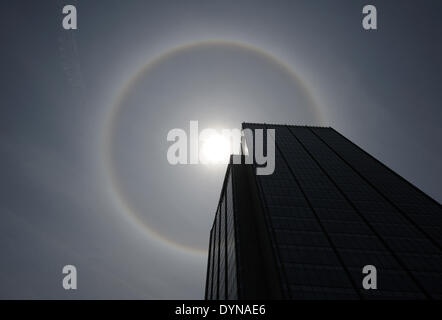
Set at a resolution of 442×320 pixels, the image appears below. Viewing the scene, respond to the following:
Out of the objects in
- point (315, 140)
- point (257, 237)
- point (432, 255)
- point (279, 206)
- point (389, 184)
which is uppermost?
point (315, 140)

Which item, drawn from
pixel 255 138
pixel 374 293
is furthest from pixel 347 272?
pixel 255 138

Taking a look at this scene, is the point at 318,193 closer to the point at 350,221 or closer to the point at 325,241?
the point at 350,221

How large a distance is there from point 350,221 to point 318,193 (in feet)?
37.7

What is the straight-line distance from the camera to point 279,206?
66.6 meters

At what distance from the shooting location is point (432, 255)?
5794cm

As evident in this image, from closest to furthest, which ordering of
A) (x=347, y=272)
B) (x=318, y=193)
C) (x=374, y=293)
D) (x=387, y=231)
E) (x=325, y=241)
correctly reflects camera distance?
(x=374, y=293) < (x=347, y=272) < (x=325, y=241) < (x=387, y=231) < (x=318, y=193)

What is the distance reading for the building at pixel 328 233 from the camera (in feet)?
160

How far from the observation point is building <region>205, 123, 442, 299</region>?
48791 millimetres

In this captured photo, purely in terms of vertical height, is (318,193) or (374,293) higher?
(318,193)

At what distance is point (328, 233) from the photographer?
198ft

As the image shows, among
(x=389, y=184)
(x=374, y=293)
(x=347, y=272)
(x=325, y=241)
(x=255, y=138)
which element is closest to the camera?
(x=374, y=293)
